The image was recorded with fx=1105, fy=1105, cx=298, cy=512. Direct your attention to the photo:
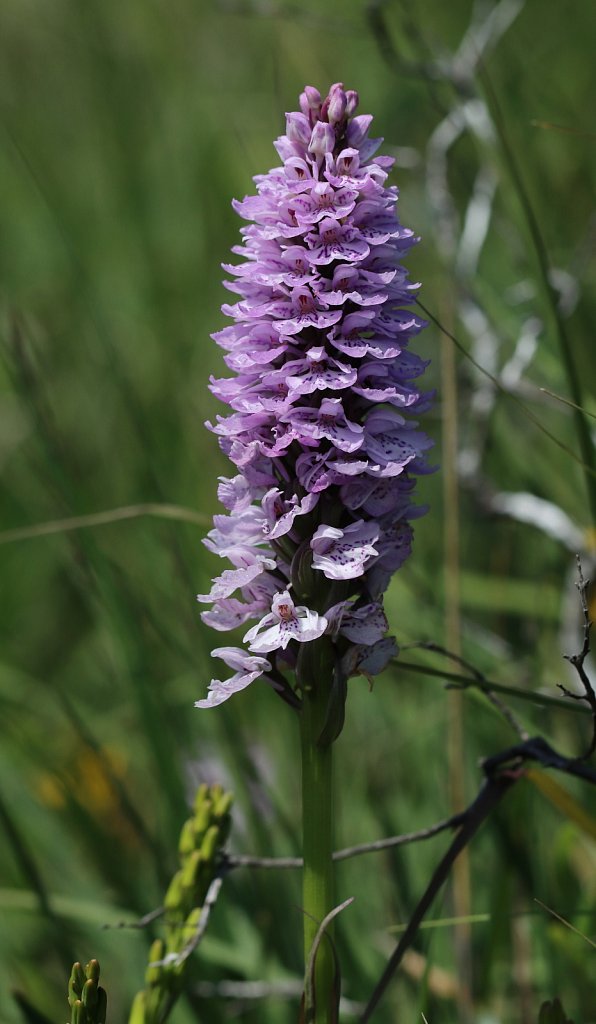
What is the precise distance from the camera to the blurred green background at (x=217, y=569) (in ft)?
7.02

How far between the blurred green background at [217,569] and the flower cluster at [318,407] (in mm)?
328

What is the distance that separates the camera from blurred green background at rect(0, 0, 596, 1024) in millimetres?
2139

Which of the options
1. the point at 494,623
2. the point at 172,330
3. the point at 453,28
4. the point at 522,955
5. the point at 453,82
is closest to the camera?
the point at 522,955

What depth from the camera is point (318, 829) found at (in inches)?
53.6

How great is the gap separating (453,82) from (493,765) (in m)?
1.88

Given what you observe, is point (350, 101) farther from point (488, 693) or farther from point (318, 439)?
point (488, 693)

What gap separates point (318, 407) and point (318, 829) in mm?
518

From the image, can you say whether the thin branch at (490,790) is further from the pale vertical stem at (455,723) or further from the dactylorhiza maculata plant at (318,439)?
the pale vertical stem at (455,723)

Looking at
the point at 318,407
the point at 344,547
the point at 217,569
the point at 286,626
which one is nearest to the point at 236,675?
the point at 286,626

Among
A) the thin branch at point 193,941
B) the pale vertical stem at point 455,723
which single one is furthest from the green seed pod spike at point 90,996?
the pale vertical stem at point 455,723

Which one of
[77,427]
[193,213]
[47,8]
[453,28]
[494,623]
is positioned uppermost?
[47,8]

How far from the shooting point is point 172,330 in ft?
15.9

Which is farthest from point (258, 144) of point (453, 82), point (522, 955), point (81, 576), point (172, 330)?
point (522, 955)

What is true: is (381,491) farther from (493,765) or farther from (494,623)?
(494,623)
